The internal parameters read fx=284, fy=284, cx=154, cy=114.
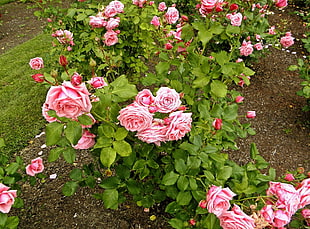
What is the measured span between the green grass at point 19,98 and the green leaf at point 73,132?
5.71 ft

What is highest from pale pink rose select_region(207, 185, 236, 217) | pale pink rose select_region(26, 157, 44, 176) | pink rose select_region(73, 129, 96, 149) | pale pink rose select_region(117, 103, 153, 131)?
pale pink rose select_region(117, 103, 153, 131)

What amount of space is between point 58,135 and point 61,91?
0.97 feet

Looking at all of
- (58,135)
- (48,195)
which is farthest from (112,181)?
(48,195)

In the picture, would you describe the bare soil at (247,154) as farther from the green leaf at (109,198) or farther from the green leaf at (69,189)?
the green leaf at (109,198)

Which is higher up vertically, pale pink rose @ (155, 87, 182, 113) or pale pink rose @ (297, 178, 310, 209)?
pale pink rose @ (155, 87, 182, 113)

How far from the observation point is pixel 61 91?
2.86 feet

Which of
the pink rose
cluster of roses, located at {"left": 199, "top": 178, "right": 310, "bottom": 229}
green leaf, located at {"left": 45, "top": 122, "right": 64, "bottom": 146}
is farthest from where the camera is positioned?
the pink rose

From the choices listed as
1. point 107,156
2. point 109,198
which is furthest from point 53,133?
point 109,198

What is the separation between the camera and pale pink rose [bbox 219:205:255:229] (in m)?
0.95

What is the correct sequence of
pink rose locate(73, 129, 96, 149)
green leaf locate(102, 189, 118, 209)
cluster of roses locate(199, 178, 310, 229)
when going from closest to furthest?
cluster of roses locate(199, 178, 310, 229) → pink rose locate(73, 129, 96, 149) → green leaf locate(102, 189, 118, 209)

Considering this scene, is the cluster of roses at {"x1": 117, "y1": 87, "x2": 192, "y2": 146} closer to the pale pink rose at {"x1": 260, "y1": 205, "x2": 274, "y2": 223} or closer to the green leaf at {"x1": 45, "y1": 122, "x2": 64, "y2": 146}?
the green leaf at {"x1": 45, "y1": 122, "x2": 64, "y2": 146}

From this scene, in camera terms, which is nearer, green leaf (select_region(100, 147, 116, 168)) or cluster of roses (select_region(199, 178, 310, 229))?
cluster of roses (select_region(199, 178, 310, 229))

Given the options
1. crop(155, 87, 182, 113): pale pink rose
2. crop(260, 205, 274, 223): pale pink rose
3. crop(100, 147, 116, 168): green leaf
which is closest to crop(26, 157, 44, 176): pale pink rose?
crop(100, 147, 116, 168): green leaf

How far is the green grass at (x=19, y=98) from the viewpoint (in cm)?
307
